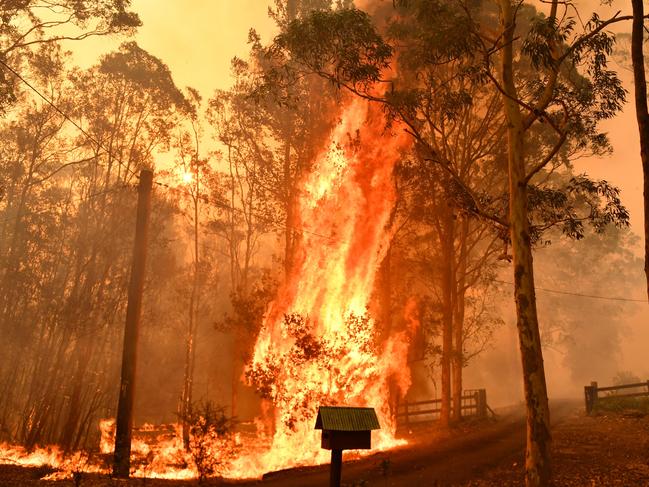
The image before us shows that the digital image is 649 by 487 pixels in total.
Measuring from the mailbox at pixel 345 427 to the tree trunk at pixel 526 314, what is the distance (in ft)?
11.7

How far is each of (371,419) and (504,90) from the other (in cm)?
828

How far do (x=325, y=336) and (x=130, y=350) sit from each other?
6.83 metres

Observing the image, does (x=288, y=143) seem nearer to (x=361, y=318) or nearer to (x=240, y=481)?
(x=361, y=318)

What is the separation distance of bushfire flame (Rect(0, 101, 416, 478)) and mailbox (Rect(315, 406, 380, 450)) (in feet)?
17.5

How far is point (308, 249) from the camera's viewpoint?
812 inches

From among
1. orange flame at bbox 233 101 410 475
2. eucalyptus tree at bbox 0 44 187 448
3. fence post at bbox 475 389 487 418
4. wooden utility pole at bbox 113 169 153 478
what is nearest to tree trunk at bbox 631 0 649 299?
orange flame at bbox 233 101 410 475

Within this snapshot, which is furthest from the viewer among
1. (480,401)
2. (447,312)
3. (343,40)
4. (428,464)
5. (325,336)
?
(480,401)

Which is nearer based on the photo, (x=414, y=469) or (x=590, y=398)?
(x=414, y=469)

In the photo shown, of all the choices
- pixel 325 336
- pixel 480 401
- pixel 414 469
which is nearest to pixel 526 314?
pixel 414 469

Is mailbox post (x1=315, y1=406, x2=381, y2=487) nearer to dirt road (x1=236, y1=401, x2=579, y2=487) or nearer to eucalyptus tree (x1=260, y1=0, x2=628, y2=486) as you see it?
dirt road (x1=236, y1=401, x2=579, y2=487)

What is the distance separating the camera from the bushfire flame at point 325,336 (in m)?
16.0

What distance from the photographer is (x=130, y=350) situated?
13586mm

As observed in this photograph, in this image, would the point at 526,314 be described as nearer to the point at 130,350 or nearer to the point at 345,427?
the point at 345,427

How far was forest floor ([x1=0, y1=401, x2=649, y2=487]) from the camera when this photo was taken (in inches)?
449
